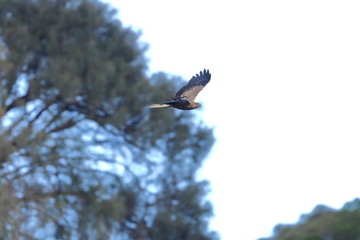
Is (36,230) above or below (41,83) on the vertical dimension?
below

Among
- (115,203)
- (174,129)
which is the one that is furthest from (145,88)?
(115,203)

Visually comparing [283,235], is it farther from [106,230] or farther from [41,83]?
[41,83]

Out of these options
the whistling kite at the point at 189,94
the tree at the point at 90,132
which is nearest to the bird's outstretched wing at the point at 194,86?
the whistling kite at the point at 189,94

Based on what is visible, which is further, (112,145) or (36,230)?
(112,145)

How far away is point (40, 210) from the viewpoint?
13664 mm

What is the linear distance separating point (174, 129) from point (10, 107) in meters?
3.11

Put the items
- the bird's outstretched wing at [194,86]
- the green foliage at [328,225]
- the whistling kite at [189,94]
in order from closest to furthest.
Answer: the whistling kite at [189,94] → the bird's outstretched wing at [194,86] → the green foliage at [328,225]

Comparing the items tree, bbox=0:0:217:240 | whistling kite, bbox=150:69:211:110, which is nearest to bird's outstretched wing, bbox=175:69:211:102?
whistling kite, bbox=150:69:211:110

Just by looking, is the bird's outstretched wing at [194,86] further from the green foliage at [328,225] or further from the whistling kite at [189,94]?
the green foliage at [328,225]

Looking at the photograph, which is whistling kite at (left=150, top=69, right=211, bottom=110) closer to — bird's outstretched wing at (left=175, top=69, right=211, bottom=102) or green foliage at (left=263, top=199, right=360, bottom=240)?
bird's outstretched wing at (left=175, top=69, right=211, bottom=102)

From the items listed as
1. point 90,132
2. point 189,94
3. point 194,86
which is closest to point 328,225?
point 90,132

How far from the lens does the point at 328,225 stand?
45.5 feet

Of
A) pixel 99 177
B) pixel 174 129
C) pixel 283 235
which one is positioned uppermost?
pixel 174 129

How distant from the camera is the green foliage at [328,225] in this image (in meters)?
13.7
